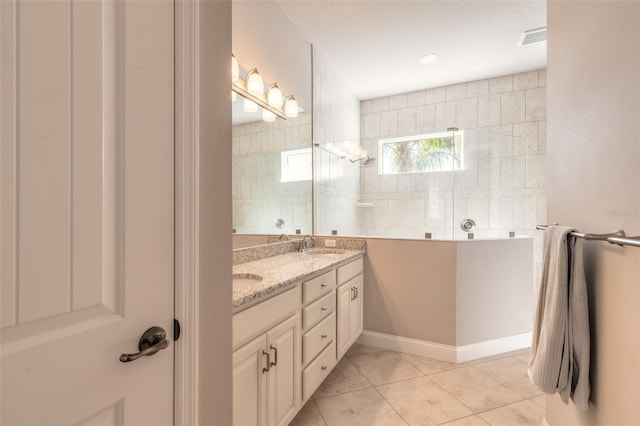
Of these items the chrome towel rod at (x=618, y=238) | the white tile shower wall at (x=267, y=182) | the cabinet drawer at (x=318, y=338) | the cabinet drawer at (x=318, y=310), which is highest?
the white tile shower wall at (x=267, y=182)

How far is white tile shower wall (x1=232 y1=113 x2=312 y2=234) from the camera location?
2088mm

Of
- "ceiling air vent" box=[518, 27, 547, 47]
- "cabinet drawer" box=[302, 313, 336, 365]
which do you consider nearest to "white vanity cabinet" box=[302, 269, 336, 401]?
"cabinet drawer" box=[302, 313, 336, 365]

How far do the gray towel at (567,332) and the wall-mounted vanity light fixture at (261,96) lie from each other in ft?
6.47

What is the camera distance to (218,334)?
89 centimetres

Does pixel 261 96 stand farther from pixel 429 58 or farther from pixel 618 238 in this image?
pixel 618 238

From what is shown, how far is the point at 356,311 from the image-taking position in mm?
2594

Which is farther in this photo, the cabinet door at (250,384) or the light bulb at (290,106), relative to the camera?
the light bulb at (290,106)

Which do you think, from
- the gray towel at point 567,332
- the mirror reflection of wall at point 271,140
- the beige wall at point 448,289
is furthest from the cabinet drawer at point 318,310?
the gray towel at point 567,332
